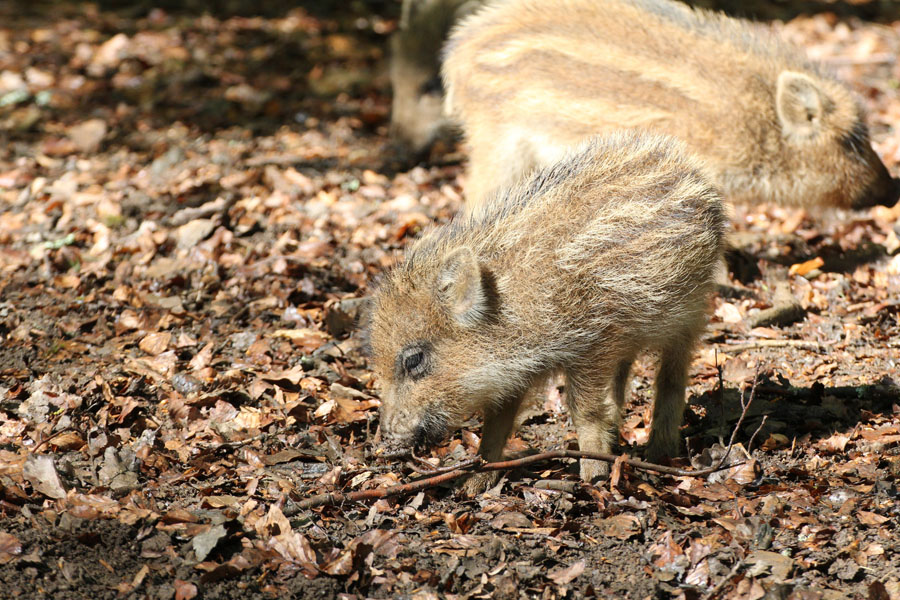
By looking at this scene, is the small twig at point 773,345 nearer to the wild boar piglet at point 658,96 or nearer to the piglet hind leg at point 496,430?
the wild boar piglet at point 658,96

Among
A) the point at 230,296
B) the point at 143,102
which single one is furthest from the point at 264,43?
the point at 230,296

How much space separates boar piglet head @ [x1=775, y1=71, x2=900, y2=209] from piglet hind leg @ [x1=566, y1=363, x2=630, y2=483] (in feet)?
9.59

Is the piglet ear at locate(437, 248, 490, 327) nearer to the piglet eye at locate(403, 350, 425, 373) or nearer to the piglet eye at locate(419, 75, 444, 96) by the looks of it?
the piglet eye at locate(403, 350, 425, 373)

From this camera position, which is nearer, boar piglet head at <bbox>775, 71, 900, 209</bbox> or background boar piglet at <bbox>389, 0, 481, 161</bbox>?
boar piglet head at <bbox>775, 71, 900, 209</bbox>

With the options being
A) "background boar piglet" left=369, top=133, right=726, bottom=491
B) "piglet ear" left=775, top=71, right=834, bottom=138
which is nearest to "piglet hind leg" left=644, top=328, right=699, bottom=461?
"background boar piglet" left=369, top=133, right=726, bottom=491

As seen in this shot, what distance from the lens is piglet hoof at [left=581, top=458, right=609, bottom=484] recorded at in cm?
432

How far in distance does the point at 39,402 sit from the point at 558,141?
11.2 feet

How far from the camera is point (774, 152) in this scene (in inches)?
251

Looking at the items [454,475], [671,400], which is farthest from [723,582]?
[671,400]

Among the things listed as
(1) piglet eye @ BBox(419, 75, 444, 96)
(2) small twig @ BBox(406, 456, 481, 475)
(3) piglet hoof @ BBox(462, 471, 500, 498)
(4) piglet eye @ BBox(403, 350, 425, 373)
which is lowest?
(3) piglet hoof @ BBox(462, 471, 500, 498)

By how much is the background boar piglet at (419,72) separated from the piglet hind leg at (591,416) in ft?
14.1

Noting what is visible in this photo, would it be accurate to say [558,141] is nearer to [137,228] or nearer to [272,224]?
[272,224]

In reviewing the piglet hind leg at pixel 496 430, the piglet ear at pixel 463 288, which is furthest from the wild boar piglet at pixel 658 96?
the piglet hind leg at pixel 496 430

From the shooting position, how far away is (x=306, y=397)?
4992 mm
